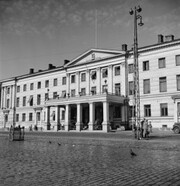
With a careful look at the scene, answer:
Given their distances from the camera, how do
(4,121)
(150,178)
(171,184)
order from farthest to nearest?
1. (4,121)
2. (150,178)
3. (171,184)

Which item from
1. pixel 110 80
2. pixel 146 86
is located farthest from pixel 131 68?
pixel 110 80

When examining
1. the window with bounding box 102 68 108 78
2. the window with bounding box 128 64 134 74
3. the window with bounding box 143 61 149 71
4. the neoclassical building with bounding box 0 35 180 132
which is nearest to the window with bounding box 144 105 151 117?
the neoclassical building with bounding box 0 35 180 132

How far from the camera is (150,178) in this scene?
20.9ft

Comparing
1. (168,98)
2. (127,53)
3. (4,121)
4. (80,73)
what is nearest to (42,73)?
(80,73)

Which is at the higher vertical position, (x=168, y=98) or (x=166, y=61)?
(x=166, y=61)

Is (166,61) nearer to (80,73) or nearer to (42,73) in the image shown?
(80,73)

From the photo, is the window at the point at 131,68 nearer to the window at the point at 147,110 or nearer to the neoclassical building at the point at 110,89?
the neoclassical building at the point at 110,89

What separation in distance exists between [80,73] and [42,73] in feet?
40.4

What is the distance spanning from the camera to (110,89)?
158ft

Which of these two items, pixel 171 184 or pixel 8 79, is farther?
pixel 8 79

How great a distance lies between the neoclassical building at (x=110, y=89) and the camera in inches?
1619

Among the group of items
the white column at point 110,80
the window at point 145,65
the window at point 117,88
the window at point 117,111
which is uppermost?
the window at point 145,65

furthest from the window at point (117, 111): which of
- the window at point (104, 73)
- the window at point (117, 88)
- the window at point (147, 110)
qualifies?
the window at point (104, 73)

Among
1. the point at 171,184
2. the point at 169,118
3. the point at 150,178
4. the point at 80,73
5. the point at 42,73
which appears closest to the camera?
the point at 171,184
